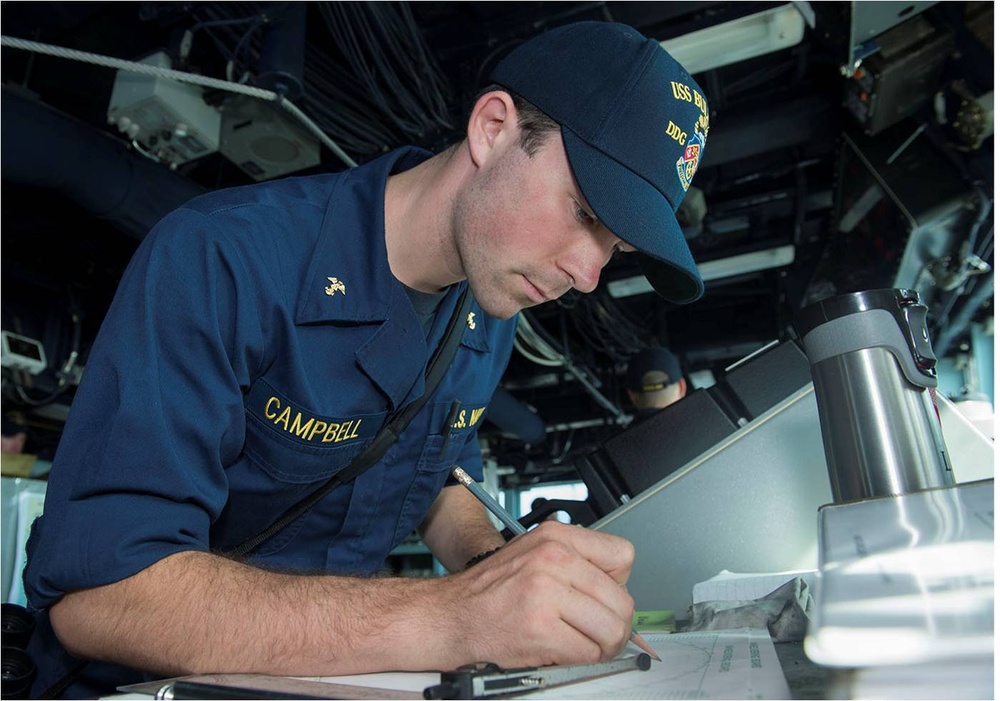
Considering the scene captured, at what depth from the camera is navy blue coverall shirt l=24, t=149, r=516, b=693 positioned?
62cm

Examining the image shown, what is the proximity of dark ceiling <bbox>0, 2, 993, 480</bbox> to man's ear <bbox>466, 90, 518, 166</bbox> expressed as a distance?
3.21 ft

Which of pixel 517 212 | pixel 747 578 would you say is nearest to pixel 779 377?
pixel 747 578

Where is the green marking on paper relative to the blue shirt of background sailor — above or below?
below

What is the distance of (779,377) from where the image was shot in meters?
1.34

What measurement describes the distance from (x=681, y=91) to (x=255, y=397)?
660mm

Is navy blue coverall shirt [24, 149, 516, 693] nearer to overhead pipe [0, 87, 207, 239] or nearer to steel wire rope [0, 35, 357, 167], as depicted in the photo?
steel wire rope [0, 35, 357, 167]

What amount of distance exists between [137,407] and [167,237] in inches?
7.7

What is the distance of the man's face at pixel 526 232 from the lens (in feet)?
2.83

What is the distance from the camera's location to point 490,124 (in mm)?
949

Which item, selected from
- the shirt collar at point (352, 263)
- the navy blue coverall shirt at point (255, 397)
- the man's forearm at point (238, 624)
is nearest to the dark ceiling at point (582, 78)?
the shirt collar at point (352, 263)

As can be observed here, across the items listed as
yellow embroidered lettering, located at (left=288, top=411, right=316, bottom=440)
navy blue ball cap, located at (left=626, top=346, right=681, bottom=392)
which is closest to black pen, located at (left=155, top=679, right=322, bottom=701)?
yellow embroidered lettering, located at (left=288, top=411, right=316, bottom=440)

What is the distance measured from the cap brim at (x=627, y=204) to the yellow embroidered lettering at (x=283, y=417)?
1.44 feet

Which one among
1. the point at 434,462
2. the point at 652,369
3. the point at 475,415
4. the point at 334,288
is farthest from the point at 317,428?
the point at 652,369

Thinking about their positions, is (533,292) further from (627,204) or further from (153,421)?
(153,421)
